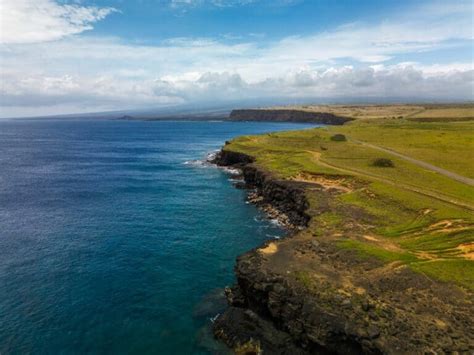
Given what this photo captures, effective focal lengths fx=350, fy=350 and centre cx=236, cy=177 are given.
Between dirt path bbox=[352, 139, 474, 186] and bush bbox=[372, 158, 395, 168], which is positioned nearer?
dirt path bbox=[352, 139, 474, 186]

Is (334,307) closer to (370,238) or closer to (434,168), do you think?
(370,238)

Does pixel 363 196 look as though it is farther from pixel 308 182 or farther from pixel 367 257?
pixel 367 257

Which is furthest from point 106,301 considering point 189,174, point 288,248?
point 189,174

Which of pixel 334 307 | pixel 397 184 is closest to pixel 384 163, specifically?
pixel 397 184

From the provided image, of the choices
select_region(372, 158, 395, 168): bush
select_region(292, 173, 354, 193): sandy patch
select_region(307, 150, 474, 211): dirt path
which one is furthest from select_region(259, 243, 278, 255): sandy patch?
select_region(372, 158, 395, 168): bush

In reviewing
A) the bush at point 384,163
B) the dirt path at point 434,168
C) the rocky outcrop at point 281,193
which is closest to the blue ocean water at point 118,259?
the rocky outcrop at point 281,193

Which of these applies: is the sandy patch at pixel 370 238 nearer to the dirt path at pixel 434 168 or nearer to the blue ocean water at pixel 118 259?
the blue ocean water at pixel 118 259

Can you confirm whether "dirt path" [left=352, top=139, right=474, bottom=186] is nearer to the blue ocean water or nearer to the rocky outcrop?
the rocky outcrop
